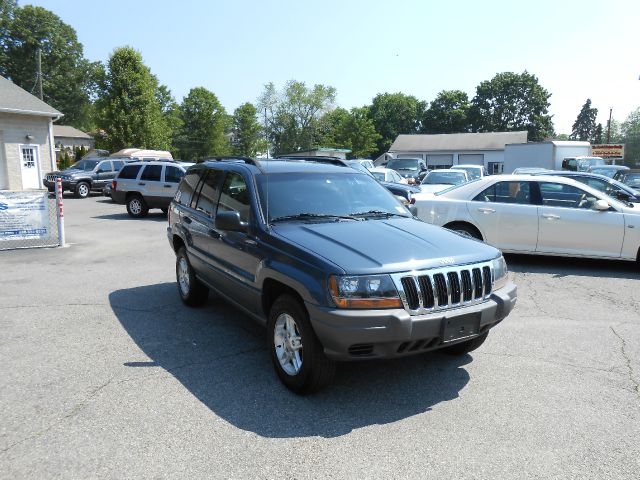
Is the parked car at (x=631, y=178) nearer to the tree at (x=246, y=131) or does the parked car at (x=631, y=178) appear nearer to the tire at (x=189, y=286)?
the tire at (x=189, y=286)

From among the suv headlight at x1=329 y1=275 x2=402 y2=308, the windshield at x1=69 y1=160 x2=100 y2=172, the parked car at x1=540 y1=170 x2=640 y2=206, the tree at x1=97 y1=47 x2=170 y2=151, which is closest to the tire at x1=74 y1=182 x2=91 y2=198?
the windshield at x1=69 y1=160 x2=100 y2=172

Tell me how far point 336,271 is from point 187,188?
3.57m

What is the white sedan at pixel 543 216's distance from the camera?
844cm

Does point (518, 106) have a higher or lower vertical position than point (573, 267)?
higher

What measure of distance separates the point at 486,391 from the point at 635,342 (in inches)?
87.6

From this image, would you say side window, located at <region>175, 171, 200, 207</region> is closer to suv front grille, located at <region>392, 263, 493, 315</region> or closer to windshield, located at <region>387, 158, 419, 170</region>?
suv front grille, located at <region>392, 263, 493, 315</region>

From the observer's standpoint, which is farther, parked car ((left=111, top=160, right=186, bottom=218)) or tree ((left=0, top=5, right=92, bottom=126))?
tree ((left=0, top=5, right=92, bottom=126))

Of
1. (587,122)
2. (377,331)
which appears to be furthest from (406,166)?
(587,122)

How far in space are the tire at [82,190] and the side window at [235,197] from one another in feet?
72.0

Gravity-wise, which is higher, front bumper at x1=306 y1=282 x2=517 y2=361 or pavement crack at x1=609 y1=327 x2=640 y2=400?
front bumper at x1=306 y1=282 x2=517 y2=361

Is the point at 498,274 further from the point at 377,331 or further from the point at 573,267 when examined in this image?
the point at 573,267

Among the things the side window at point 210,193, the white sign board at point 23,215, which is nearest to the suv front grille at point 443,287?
the side window at point 210,193

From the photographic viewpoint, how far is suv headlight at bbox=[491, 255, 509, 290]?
411cm

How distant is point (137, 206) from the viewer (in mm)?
16656
